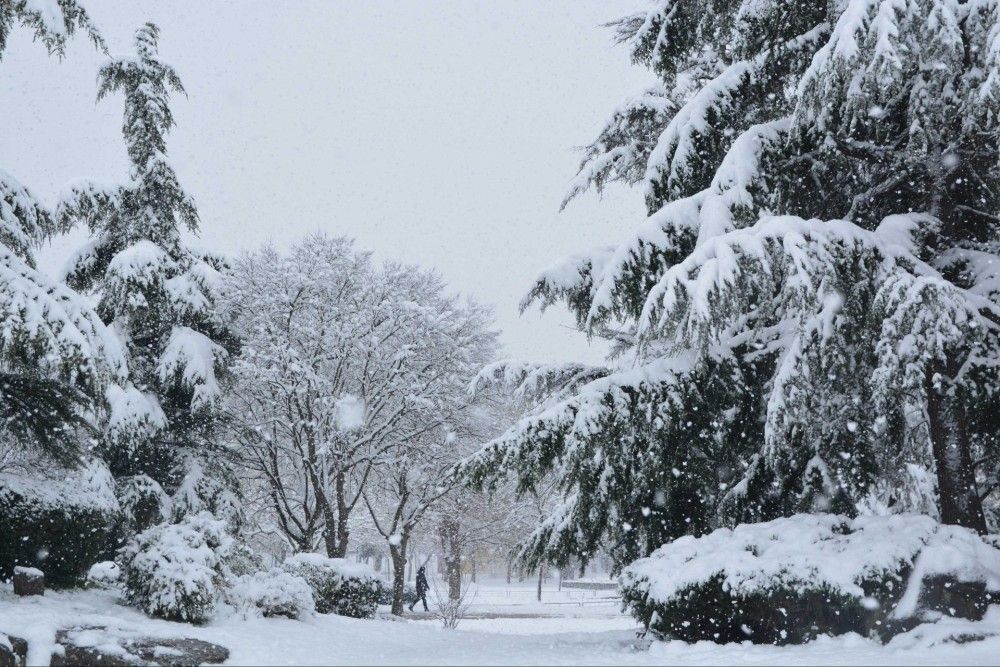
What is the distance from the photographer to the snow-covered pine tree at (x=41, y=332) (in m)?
5.79

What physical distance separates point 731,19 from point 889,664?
21.9 ft

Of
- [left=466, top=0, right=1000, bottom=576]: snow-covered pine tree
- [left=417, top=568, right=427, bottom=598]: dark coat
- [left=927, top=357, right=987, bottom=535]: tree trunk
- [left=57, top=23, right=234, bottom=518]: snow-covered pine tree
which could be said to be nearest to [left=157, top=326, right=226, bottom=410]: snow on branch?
[left=57, top=23, right=234, bottom=518]: snow-covered pine tree

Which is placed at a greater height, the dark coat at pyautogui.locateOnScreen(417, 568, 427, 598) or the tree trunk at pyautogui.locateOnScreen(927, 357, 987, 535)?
the tree trunk at pyautogui.locateOnScreen(927, 357, 987, 535)

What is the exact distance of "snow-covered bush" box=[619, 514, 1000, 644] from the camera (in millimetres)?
5117

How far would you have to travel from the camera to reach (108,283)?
40.0ft

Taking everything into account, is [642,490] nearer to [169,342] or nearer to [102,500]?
[102,500]

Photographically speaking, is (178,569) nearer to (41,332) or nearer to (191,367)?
(41,332)

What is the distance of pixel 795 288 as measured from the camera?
518 centimetres

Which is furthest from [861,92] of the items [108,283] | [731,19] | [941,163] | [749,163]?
[108,283]

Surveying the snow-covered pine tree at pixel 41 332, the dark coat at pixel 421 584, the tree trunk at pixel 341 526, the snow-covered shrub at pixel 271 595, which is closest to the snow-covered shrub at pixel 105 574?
the snow-covered shrub at pixel 271 595

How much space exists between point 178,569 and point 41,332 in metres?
3.07

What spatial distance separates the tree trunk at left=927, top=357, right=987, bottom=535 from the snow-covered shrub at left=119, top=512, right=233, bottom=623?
7.24 m

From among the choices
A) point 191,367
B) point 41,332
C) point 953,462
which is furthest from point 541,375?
point 191,367

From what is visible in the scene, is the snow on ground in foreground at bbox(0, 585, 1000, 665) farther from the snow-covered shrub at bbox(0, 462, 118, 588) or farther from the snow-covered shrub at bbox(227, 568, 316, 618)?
the snow-covered shrub at bbox(0, 462, 118, 588)
